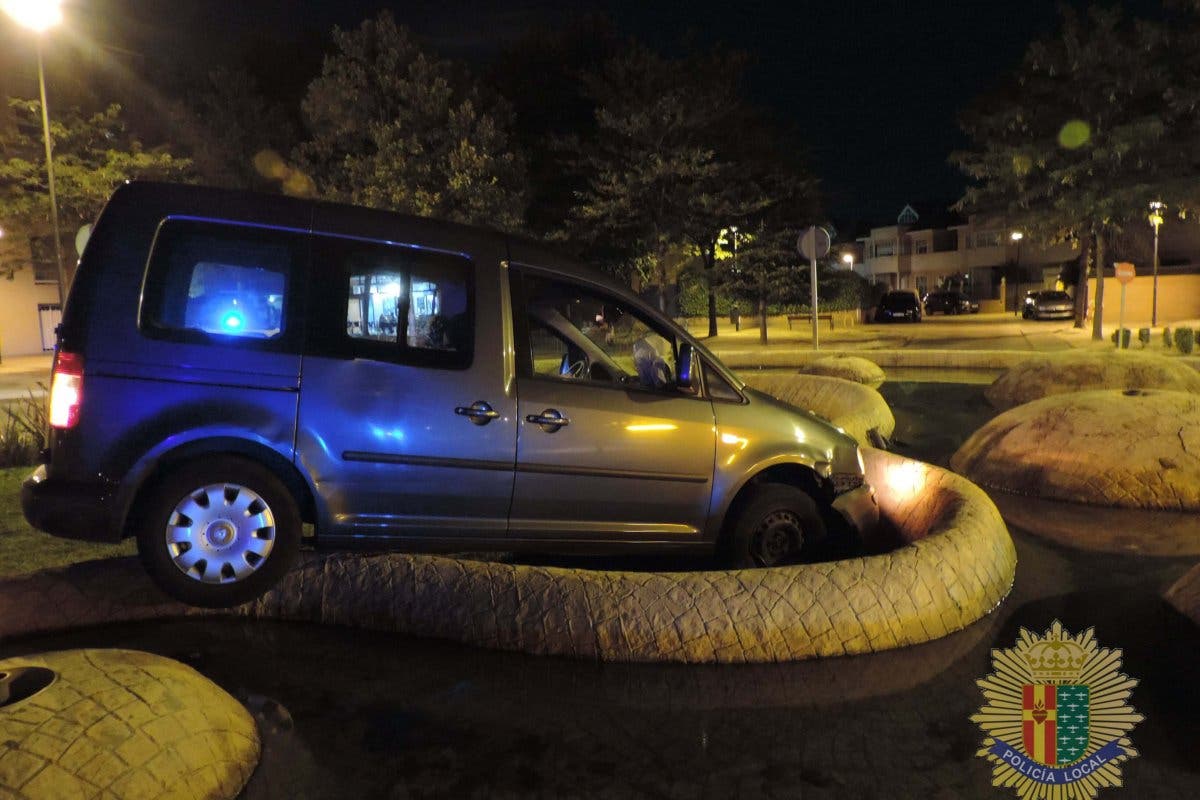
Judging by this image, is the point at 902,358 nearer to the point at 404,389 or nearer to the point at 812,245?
the point at 812,245

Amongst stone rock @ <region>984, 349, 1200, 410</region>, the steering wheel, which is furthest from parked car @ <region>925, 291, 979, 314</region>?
the steering wheel

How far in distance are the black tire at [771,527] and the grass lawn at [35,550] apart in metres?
3.89

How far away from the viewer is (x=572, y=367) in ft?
18.6

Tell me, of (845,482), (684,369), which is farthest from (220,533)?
(845,482)

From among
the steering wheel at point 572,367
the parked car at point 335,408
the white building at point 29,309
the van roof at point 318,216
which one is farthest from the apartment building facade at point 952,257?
the van roof at point 318,216

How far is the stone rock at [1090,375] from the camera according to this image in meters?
12.8

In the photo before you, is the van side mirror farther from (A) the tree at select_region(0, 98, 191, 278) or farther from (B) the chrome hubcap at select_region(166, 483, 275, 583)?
(A) the tree at select_region(0, 98, 191, 278)

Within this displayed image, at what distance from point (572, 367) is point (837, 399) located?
6.46 m

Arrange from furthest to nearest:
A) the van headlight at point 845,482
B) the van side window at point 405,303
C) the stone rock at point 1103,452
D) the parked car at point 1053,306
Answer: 1. the parked car at point 1053,306
2. the stone rock at point 1103,452
3. the van headlight at point 845,482
4. the van side window at point 405,303

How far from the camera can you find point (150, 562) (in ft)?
14.6

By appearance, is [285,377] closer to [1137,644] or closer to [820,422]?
[820,422]

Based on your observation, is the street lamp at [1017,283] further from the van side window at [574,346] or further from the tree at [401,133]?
the van side window at [574,346]

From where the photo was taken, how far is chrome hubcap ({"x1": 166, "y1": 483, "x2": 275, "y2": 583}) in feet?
14.7

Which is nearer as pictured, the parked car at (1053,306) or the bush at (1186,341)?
the bush at (1186,341)
